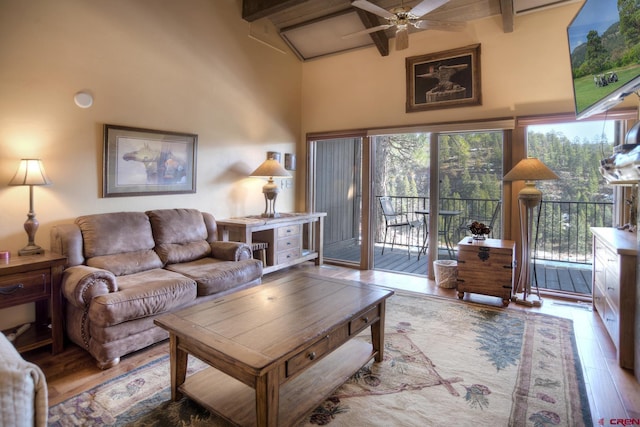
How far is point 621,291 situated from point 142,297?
10.6 feet

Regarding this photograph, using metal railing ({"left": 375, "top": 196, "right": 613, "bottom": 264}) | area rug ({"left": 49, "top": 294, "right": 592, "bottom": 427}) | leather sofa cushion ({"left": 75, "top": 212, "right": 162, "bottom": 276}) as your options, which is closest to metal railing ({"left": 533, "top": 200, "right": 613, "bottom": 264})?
metal railing ({"left": 375, "top": 196, "right": 613, "bottom": 264})

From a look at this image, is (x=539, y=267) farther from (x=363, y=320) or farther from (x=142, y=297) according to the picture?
(x=142, y=297)

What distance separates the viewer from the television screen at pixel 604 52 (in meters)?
1.95

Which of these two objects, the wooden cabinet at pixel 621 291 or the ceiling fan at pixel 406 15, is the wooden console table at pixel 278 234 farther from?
the wooden cabinet at pixel 621 291

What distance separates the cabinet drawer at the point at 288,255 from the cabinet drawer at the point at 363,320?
2293mm

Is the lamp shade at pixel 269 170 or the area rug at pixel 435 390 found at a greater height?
the lamp shade at pixel 269 170

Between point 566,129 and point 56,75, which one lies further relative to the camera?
point 566,129

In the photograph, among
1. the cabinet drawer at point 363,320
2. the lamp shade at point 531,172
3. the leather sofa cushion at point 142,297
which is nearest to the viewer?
the cabinet drawer at point 363,320

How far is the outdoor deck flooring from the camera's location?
406 centimetres

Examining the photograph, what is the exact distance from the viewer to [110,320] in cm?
230

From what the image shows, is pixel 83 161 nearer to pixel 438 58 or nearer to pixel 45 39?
pixel 45 39

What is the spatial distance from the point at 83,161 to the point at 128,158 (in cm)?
38

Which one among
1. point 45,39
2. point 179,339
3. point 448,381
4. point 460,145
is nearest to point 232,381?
point 179,339

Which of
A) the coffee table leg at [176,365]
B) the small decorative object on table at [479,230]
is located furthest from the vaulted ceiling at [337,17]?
the coffee table leg at [176,365]
